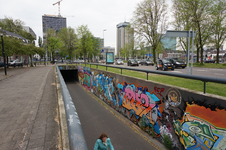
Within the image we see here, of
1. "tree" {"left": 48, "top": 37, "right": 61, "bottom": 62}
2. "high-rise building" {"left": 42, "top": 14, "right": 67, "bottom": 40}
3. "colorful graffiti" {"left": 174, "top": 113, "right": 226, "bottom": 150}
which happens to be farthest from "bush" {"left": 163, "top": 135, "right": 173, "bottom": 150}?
"high-rise building" {"left": 42, "top": 14, "right": 67, "bottom": 40}

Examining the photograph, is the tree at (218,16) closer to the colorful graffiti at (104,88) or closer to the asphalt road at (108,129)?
the colorful graffiti at (104,88)

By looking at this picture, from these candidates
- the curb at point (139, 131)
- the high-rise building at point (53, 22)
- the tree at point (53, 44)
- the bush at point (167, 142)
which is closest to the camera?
the bush at point (167, 142)

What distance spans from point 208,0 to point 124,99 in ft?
74.5

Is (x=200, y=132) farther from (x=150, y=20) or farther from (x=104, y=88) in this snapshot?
(x=150, y=20)

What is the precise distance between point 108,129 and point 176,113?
4150 millimetres

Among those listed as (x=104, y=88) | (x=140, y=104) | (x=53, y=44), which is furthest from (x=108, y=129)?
(x=53, y=44)

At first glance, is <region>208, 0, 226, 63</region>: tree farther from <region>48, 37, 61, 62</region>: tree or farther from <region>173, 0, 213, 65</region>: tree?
<region>48, 37, 61, 62</region>: tree

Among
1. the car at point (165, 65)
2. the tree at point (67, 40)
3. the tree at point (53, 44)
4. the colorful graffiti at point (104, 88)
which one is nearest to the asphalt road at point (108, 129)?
the colorful graffiti at point (104, 88)

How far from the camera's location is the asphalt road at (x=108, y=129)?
6086 mm

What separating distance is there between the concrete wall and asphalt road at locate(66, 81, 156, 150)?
0.61 metres

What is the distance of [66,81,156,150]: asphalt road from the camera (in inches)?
240

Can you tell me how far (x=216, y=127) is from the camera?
134 inches

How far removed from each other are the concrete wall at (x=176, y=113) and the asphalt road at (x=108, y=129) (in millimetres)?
609

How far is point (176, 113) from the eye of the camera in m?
4.62
